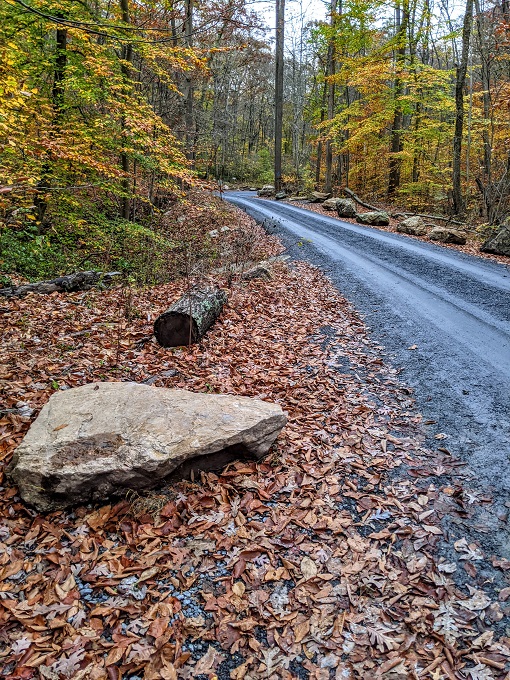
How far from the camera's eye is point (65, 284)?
8.72 m

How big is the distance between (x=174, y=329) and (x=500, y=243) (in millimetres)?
10775

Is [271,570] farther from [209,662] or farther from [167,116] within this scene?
[167,116]

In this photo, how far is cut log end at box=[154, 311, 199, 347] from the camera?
627 centimetres

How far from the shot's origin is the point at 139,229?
35.1ft

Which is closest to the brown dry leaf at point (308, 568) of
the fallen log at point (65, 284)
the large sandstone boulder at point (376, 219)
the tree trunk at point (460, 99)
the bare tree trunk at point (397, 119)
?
the fallen log at point (65, 284)

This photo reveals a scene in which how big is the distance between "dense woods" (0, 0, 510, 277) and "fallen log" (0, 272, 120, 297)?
46.3 inches

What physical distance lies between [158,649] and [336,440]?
8.42 feet

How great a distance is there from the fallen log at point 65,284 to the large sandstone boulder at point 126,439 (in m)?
5.08

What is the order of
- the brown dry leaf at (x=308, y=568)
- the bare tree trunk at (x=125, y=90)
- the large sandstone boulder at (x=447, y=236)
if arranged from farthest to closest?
the large sandstone boulder at (x=447, y=236), the bare tree trunk at (x=125, y=90), the brown dry leaf at (x=308, y=568)

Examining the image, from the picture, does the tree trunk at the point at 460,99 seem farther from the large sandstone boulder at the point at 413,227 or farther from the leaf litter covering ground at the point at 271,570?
the leaf litter covering ground at the point at 271,570

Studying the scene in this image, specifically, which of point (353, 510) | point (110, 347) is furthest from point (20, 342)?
point (353, 510)

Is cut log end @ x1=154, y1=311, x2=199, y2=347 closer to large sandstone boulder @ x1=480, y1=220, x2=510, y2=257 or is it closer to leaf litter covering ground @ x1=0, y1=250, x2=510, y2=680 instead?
leaf litter covering ground @ x1=0, y1=250, x2=510, y2=680

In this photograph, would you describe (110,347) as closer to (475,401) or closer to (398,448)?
(398,448)

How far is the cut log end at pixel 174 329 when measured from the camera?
20.6ft
